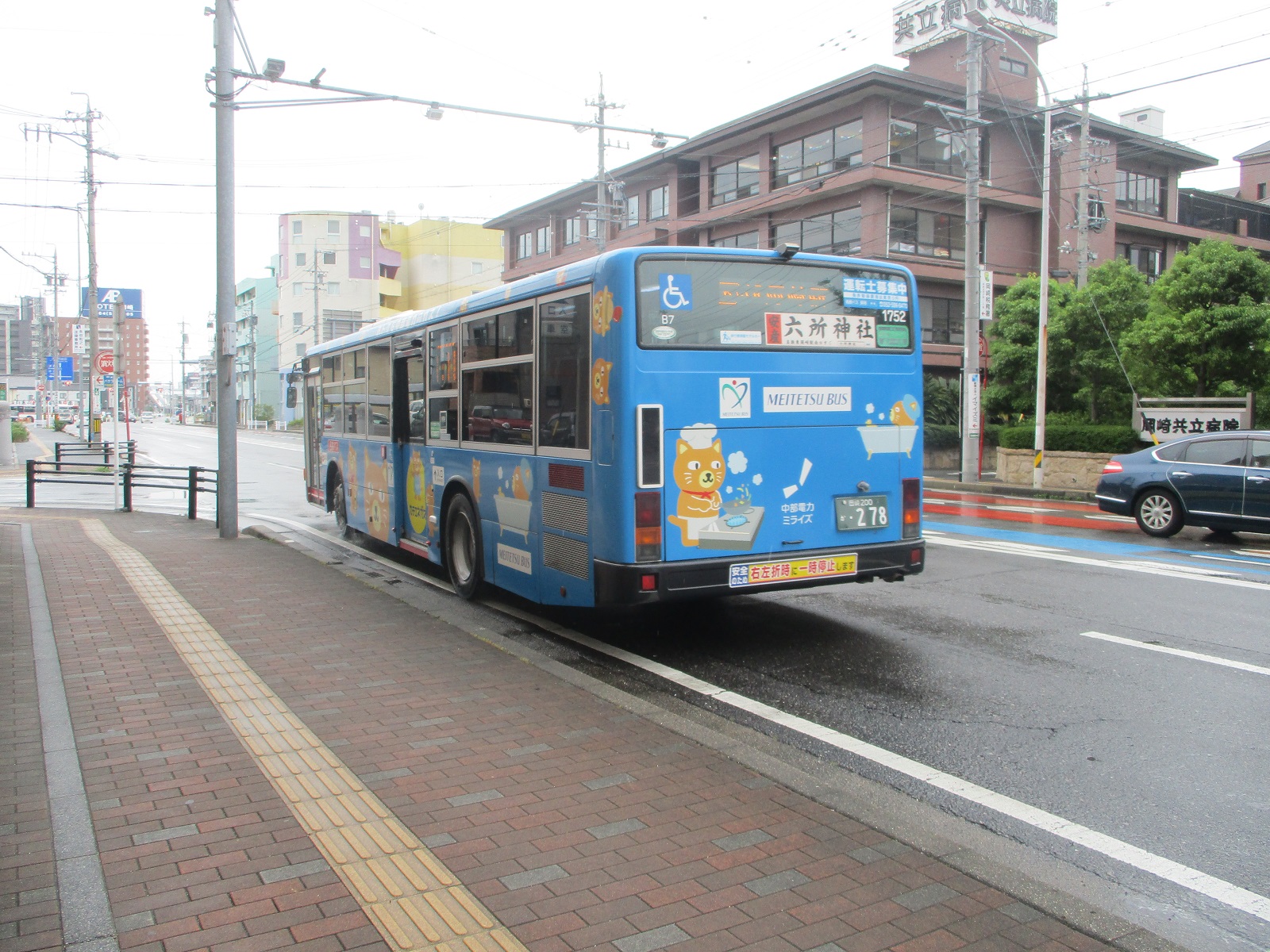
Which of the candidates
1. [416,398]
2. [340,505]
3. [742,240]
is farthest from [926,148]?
[416,398]

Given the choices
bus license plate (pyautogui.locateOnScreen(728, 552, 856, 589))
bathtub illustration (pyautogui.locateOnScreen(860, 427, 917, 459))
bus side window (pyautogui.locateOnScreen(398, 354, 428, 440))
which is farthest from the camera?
bus side window (pyautogui.locateOnScreen(398, 354, 428, 440))

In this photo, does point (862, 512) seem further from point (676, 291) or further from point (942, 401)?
point (942, 401)

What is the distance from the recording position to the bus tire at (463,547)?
9.01 meters

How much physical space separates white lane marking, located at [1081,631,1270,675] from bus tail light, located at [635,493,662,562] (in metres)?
3.67

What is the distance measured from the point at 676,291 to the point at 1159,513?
412 inches

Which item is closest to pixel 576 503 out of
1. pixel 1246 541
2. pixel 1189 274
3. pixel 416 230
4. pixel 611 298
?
pixel 611 298

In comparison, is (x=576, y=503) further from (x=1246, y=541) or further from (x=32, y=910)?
(x=1246, y=541)

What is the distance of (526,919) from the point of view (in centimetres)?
336

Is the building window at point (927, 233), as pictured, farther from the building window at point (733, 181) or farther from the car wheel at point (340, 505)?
the car wheel at point (340, 505)

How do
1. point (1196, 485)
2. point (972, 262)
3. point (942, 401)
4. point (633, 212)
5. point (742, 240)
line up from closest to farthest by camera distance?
point (1196, 485) < point (972, 262) < point (942, 401) < point (742, 240) < point (633, 212)

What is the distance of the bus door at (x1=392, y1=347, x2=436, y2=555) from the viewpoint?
1020 cm

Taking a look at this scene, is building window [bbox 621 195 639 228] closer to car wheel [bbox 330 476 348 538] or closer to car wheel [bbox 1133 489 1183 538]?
car wheel [bbox 330 476 348 538]

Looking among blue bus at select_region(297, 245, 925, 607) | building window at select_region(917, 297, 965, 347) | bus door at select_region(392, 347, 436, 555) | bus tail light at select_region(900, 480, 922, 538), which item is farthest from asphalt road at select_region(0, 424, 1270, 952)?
building window at select_region(917, 297, 965, 347)

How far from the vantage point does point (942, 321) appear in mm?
37875
